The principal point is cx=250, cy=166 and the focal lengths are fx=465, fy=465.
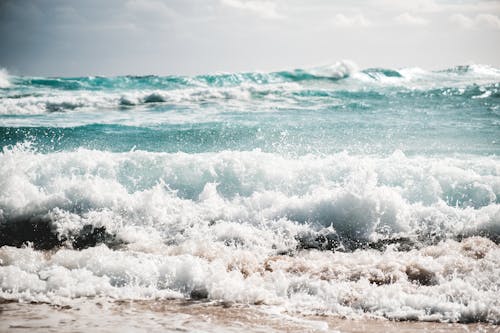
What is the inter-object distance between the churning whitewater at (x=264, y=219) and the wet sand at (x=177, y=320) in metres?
0.18

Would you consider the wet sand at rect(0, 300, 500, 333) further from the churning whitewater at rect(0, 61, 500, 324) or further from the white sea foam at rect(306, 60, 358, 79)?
the white sea foam at rect(306, 60, 358, 79)

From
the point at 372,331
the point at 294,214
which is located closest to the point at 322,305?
the point at 372,331

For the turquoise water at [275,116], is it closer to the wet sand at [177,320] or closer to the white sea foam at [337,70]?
the white sea foam at [337,70]

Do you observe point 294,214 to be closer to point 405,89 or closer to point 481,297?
point 481,297

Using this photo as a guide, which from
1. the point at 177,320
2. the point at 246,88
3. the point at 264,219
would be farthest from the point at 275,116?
the point at 177,320

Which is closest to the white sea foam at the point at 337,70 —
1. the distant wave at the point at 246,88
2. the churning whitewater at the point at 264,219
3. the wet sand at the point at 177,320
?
the distant wave at the point at 246,88

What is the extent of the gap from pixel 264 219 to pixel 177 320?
11.4 ft

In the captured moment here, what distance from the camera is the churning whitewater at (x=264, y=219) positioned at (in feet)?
16.8

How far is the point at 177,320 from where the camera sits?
4.42 m

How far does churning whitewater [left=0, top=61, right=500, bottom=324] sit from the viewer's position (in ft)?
16.8

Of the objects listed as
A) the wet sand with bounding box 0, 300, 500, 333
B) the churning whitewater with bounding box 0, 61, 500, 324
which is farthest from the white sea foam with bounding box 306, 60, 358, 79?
the wet sand with bounding box 0, 300, 500, 333

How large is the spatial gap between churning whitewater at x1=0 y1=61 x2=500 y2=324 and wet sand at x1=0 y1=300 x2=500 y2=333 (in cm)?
18

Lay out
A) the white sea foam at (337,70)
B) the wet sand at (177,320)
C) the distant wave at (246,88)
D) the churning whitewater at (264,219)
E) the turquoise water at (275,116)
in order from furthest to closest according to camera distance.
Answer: the white sea foam at (337,70)
the distant wave at (246,88)
the turquoise water at (275,116)
the churning whitewater at (264,219)
the wet sand at (177,320)

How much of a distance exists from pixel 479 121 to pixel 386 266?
43.6 feet
